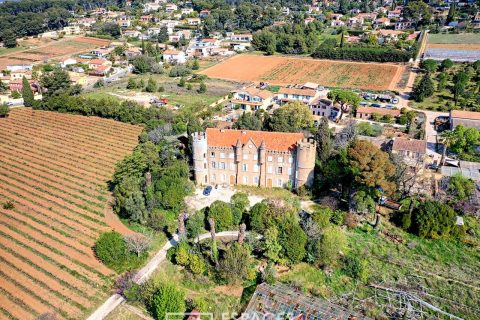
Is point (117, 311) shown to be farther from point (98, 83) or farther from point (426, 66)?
point (426, 66)

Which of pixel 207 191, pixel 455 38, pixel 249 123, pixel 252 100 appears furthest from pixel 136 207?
pixel 455 38

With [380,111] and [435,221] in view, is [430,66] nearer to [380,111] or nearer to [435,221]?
[380,111]

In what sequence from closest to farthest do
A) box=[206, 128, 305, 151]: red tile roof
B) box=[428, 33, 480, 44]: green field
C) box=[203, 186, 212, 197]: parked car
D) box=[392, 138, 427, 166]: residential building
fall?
box=[206, 128, 305, 151]: red tile roof, box=[203, 186, 212, 197]: parked car, box=[392, 138, 427, 166]: residential building, box=[428, 33, 480, 44]: green field

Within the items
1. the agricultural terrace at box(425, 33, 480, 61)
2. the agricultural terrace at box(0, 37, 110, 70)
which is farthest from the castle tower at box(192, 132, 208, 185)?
the agricultural terrace at box(0, 37, 110, 70)

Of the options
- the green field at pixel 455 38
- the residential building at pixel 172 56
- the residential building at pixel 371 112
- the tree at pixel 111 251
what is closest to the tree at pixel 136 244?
the tree at pixel 111 251

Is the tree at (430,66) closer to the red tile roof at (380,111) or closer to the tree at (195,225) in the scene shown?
the red tile roof at (380,111)

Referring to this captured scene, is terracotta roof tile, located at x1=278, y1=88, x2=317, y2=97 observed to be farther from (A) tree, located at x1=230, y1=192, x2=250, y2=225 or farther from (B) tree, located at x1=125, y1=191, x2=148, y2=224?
(B) tree, located at x1=125, y1=191, x2=148, y2=224

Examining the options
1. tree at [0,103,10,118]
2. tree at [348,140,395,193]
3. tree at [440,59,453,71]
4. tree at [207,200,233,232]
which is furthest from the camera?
tree at [440,59,453,71]
